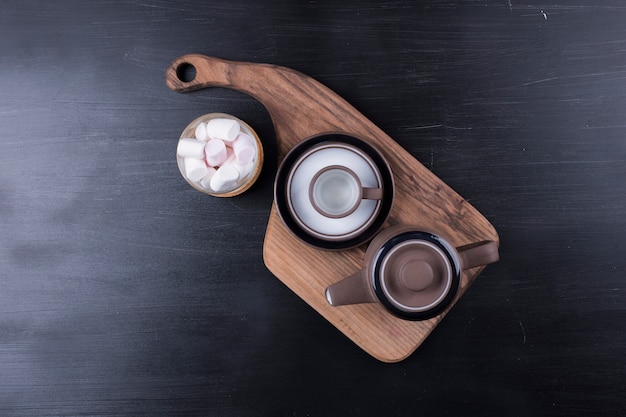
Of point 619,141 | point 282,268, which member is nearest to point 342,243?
point 282,268

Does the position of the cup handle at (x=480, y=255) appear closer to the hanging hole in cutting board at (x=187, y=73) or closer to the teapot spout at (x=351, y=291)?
the teapot spout at (x=351, y=291)

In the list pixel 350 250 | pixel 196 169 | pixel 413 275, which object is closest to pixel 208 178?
pixel 196 169

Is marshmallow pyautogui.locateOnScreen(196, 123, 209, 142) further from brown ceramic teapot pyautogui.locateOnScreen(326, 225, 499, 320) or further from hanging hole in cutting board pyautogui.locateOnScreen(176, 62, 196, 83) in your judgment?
brown ceramic teapot pyautogui.locateOnScreen(326, 225, 499, 320)

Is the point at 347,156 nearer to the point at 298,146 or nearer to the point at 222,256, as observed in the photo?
the point at 298,146

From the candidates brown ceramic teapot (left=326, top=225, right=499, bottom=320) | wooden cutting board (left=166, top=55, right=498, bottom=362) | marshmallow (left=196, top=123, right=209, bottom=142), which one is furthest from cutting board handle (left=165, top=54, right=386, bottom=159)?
brown ceramic teapot (left=326, top=225, right=499, bottom=320)

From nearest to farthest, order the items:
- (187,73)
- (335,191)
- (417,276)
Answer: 1. (417,276)
2. (335,191)
3. (187,73)

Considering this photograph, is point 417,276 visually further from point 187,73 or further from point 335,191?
point 187,73

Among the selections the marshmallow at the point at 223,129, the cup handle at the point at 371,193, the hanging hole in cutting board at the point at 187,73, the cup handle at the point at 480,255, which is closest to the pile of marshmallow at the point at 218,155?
the marshmallow at the point at 223,129
